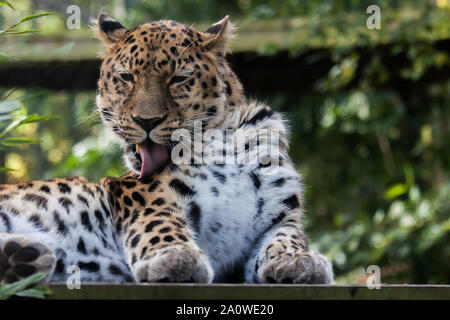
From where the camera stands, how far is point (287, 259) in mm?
3305

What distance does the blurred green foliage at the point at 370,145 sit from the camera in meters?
7.34

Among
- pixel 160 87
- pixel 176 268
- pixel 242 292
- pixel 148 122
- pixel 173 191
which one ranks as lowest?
pixel 242 292

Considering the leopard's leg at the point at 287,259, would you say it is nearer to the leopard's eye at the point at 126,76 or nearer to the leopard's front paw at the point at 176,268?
the leopard's front paw at the point at 176,268

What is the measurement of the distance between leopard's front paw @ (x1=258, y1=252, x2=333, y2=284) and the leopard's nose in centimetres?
94

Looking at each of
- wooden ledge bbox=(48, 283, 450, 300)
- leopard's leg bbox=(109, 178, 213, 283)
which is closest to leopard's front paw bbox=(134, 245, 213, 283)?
leopard's leg bbox=(109, 178, 213, 283)

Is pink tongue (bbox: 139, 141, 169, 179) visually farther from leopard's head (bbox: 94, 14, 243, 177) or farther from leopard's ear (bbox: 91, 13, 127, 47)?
leopard's ear (bbox: 91, 13, 127, 47)

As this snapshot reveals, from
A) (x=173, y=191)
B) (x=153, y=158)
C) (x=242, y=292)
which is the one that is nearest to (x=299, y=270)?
(x=242, y=292)

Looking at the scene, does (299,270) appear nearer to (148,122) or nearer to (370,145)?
(148,122)

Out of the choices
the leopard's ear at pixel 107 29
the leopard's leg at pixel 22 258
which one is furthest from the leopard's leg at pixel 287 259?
the leopard's ear at pixel 107 29

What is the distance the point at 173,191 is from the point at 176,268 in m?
0.73

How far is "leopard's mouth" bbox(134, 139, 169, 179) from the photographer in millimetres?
3766
